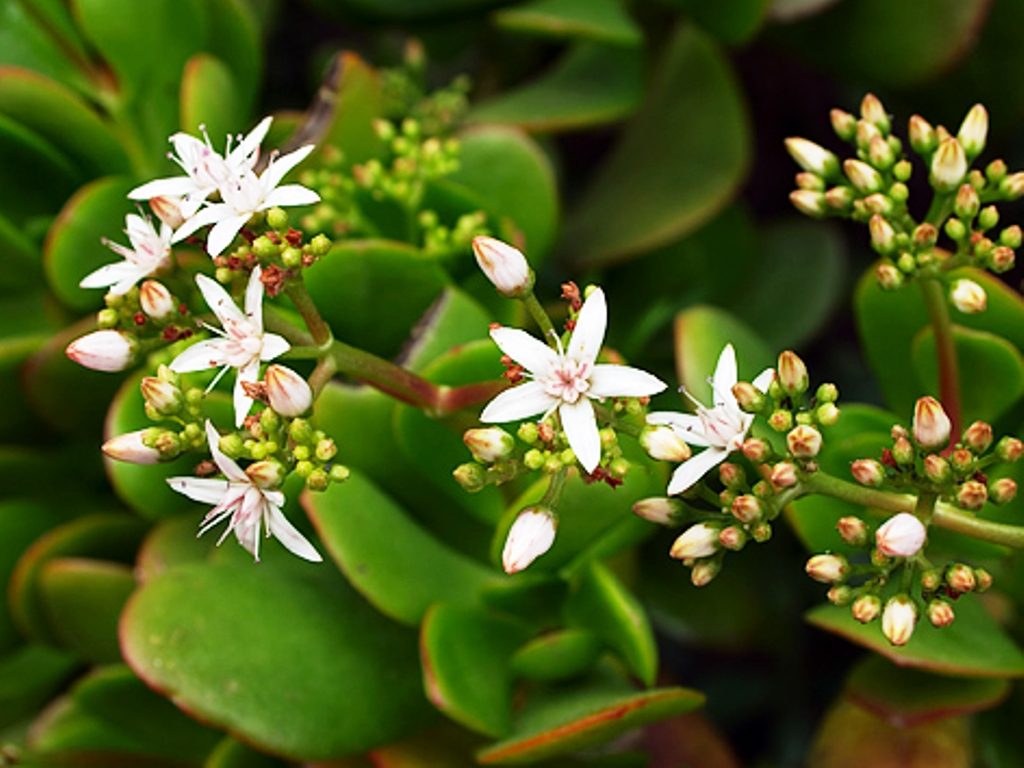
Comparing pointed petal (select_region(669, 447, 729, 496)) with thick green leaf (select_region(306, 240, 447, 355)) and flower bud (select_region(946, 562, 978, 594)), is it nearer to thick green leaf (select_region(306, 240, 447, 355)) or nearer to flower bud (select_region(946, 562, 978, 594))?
flower bud (select_region(946, 562, 978, 594))

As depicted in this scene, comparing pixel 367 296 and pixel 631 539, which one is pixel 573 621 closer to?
pixel 631 539

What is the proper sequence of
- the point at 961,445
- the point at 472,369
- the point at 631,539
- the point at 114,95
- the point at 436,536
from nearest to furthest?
the point at 961,445
the point at 472,369
the point at 631,539
the point at 436,536
the point at 114,95

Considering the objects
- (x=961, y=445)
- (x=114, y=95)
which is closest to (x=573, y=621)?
(x=961, y=445)

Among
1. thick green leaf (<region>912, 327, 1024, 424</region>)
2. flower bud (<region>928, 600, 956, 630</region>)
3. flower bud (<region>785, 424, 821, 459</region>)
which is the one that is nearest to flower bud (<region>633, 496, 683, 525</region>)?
flower bud (<region>785, 424, 821, 459</region>)

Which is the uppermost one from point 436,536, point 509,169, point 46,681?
point 509,169

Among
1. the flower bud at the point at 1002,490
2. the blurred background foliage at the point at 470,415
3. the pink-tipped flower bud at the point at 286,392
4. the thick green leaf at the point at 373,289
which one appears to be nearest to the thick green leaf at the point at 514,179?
the blurred background foliage at the point at 470,415

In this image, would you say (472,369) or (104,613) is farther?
(104,613)
